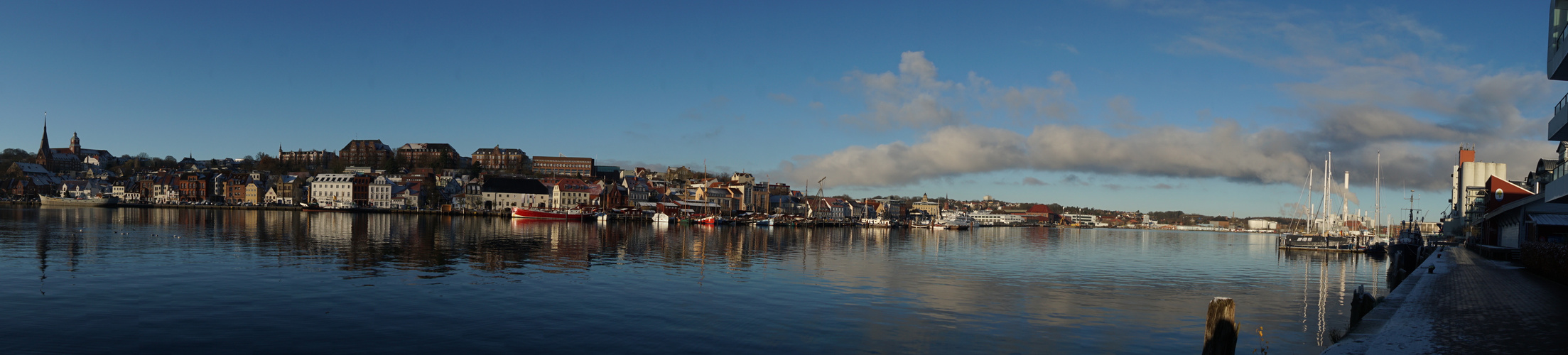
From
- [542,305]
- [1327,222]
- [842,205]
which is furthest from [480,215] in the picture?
[542,305]

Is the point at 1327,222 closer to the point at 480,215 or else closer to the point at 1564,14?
the point at 1564,14

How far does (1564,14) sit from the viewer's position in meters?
23.8

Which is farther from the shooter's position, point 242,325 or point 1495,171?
point 1495,171

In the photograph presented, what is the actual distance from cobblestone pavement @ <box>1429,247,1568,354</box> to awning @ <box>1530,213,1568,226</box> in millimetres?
17577

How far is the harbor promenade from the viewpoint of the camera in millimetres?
11469

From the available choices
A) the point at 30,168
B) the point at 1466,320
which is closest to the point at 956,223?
the point at 1466,320

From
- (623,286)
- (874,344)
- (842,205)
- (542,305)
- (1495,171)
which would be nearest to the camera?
(874,344)

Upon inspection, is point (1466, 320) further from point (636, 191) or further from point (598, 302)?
point (636, 191)

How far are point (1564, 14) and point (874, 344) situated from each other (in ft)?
74.4

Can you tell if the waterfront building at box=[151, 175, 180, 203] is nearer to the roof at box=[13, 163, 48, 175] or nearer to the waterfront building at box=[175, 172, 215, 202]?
the waterfront building at box=[175, 172, 215, 202]

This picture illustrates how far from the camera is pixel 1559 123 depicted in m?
22.5

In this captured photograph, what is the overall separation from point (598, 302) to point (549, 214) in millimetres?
97207

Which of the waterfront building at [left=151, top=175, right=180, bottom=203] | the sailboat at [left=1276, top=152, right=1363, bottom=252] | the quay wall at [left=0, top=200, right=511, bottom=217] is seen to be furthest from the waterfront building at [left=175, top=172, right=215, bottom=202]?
the sailboat at [left=1276, top=152, right=1363, bottom=252]

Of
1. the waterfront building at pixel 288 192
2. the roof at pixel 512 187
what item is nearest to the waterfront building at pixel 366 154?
the waterfront building at pixel 288 192
